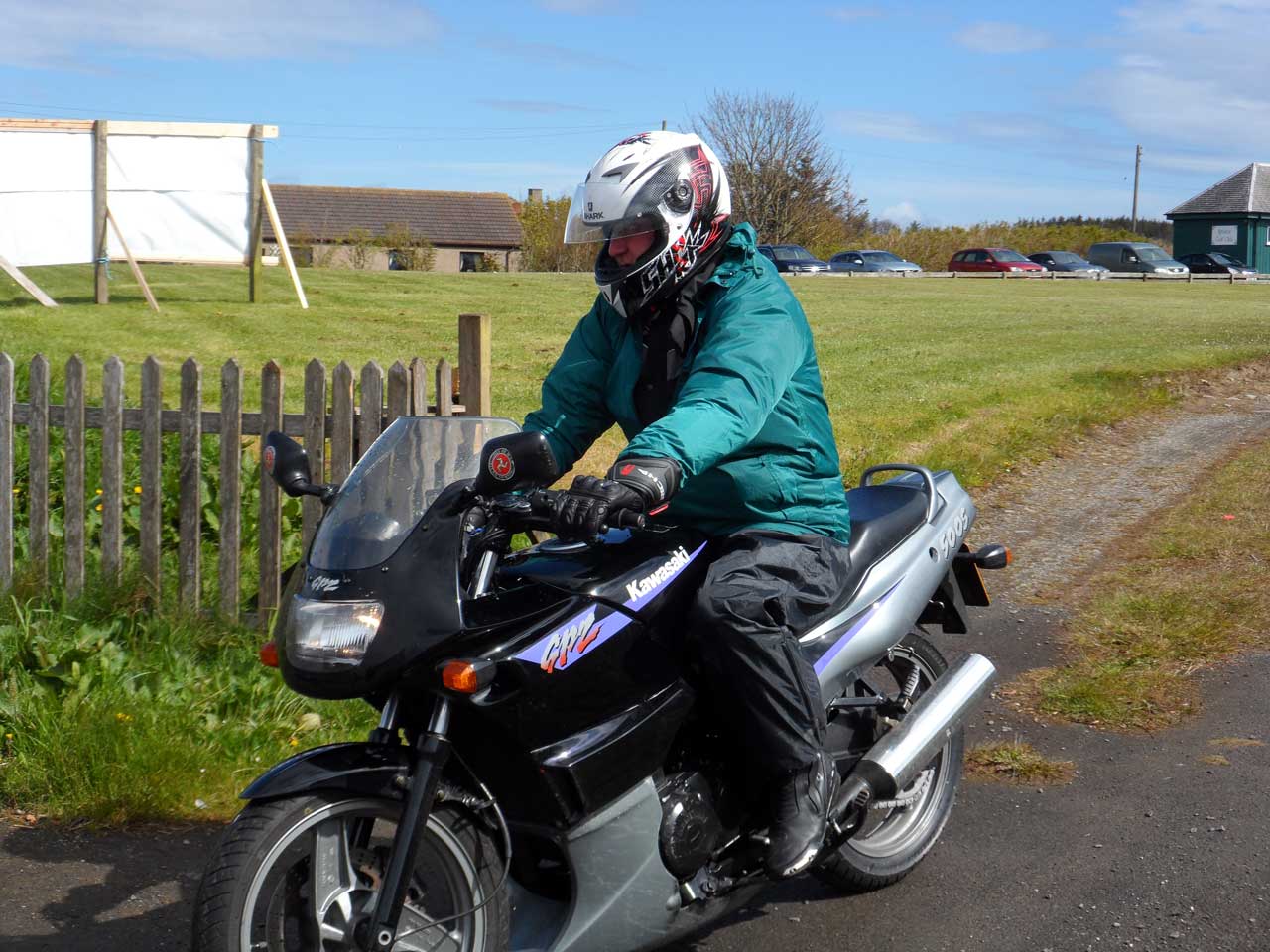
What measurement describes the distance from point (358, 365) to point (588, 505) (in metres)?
10.3

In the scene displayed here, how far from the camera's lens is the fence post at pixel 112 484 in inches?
251

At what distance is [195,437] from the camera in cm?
630

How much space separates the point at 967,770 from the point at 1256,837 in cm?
98

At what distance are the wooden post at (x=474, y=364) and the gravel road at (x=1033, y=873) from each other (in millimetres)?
2521

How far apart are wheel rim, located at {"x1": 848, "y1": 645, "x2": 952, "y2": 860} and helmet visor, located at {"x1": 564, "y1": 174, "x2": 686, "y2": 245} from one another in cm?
163

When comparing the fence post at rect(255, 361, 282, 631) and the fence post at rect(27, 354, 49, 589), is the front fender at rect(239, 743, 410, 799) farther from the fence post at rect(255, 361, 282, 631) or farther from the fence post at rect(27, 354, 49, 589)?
the fence post at rect(27, 354, 49, 589)

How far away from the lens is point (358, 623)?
2748 millimetres

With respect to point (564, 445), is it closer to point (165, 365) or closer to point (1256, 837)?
point (1256, 837)

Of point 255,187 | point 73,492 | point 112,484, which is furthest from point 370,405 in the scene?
point 255,187

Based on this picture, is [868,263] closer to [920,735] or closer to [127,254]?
[127,254]

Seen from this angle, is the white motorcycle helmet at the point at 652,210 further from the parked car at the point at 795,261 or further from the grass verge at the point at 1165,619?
the parked car at the point at 795,261

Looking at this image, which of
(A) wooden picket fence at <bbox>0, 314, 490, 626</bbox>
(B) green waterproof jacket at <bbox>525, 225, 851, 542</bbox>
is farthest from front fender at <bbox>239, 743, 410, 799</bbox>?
(A) wooden picket fence at <bbox>0, 314, 490, 626</bbox>

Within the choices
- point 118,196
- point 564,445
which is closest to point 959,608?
point 564,445

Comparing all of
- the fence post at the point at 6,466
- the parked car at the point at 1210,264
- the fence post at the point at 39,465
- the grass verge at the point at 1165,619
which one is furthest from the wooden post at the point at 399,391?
the parked car at the point at 1210,264
